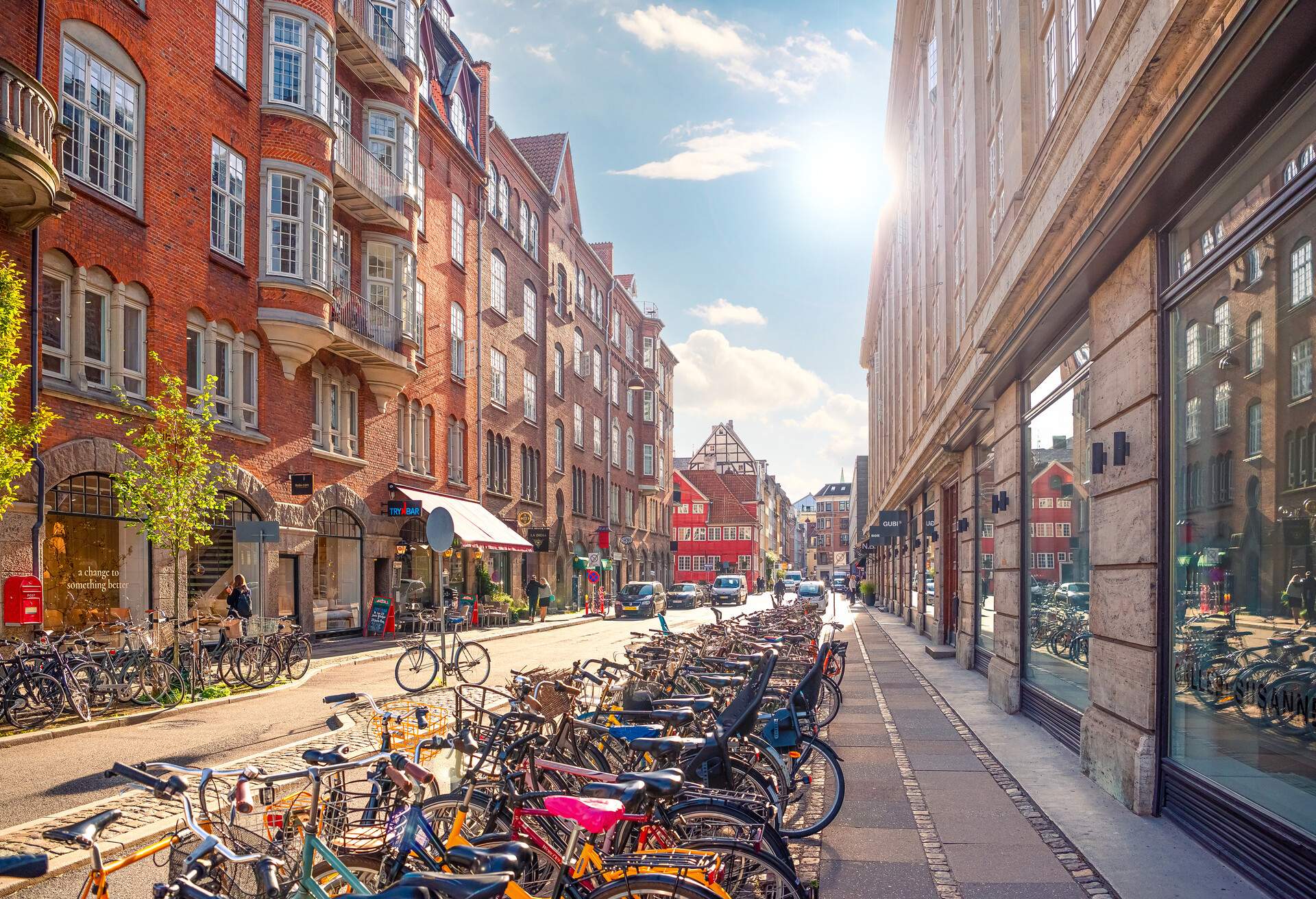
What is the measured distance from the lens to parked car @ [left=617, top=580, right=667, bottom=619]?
4262 cm

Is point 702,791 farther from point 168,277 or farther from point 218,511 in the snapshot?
point 168,277

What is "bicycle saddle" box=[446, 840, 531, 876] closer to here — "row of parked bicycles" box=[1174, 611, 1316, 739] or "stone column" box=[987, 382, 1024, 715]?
"row of parked bicycles" box=[1174, 611, 1316, 739]

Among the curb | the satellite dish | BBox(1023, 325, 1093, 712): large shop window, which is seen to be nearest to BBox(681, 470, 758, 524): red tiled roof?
the curb

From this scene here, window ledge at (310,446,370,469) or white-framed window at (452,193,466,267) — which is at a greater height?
white-framed window at (452,193,466,267)

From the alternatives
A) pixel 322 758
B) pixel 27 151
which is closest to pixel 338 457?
pixel 27 151

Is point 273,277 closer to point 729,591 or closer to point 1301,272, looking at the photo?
point 1301,272

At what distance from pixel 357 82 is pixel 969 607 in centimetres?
1998

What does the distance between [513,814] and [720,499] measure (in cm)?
9379

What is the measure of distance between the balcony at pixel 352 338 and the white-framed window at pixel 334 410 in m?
0.56

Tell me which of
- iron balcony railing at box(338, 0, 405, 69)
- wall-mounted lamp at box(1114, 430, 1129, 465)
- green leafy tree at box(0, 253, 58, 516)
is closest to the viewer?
wall-mounted lamp at box(1114, 430, 1129, 465)

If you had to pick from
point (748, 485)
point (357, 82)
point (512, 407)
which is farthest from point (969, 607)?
point (748, 485)

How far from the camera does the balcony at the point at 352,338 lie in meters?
21.5

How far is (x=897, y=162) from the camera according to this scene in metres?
40.6

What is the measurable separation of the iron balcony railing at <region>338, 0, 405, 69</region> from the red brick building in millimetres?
86
